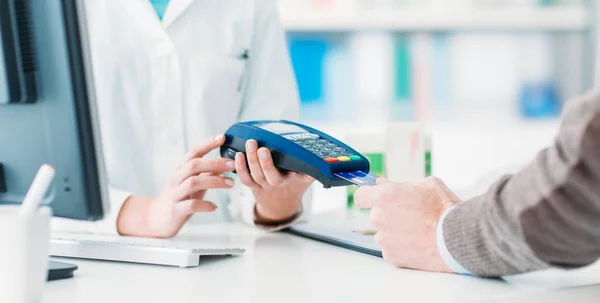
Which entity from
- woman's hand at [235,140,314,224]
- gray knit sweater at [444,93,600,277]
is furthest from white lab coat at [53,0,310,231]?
gray knit sweater at [444,93,600,277]

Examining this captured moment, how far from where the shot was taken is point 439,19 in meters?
2.71

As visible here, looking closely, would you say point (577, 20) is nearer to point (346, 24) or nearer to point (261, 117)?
point (346, 24)

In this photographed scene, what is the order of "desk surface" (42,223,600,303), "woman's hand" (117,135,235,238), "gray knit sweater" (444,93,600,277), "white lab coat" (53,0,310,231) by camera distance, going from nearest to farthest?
"gray knit sweater" (444,93,600,277) → "desk surface" (42,223,600,303) → "woman's hand" (117,135,235,238) → "white lab coat" (53,0,310,231)

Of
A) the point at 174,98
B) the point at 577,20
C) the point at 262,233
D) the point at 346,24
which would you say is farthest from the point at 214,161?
the point at 577,20

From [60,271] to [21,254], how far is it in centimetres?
20

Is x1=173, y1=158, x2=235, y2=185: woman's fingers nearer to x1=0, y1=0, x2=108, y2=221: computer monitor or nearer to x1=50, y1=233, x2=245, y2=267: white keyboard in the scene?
x1=50, y1=233, x2=245, y2=267: white keyboard

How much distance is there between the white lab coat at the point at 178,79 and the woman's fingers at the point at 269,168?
0.32 meters

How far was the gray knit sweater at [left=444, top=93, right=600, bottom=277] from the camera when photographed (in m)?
0.69

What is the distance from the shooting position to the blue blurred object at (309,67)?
267 centimetres

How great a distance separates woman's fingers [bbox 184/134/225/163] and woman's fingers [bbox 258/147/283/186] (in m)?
0.10

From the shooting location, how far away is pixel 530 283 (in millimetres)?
853

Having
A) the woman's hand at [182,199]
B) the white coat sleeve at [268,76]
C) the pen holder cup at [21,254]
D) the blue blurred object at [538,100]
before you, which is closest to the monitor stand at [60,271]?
the pen holder cup at [21,254]

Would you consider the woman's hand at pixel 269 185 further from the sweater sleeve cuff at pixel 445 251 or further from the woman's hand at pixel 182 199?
the sweater sleeve cuff at pixel 445 251

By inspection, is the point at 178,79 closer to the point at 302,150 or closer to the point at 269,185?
the point at 269,185
